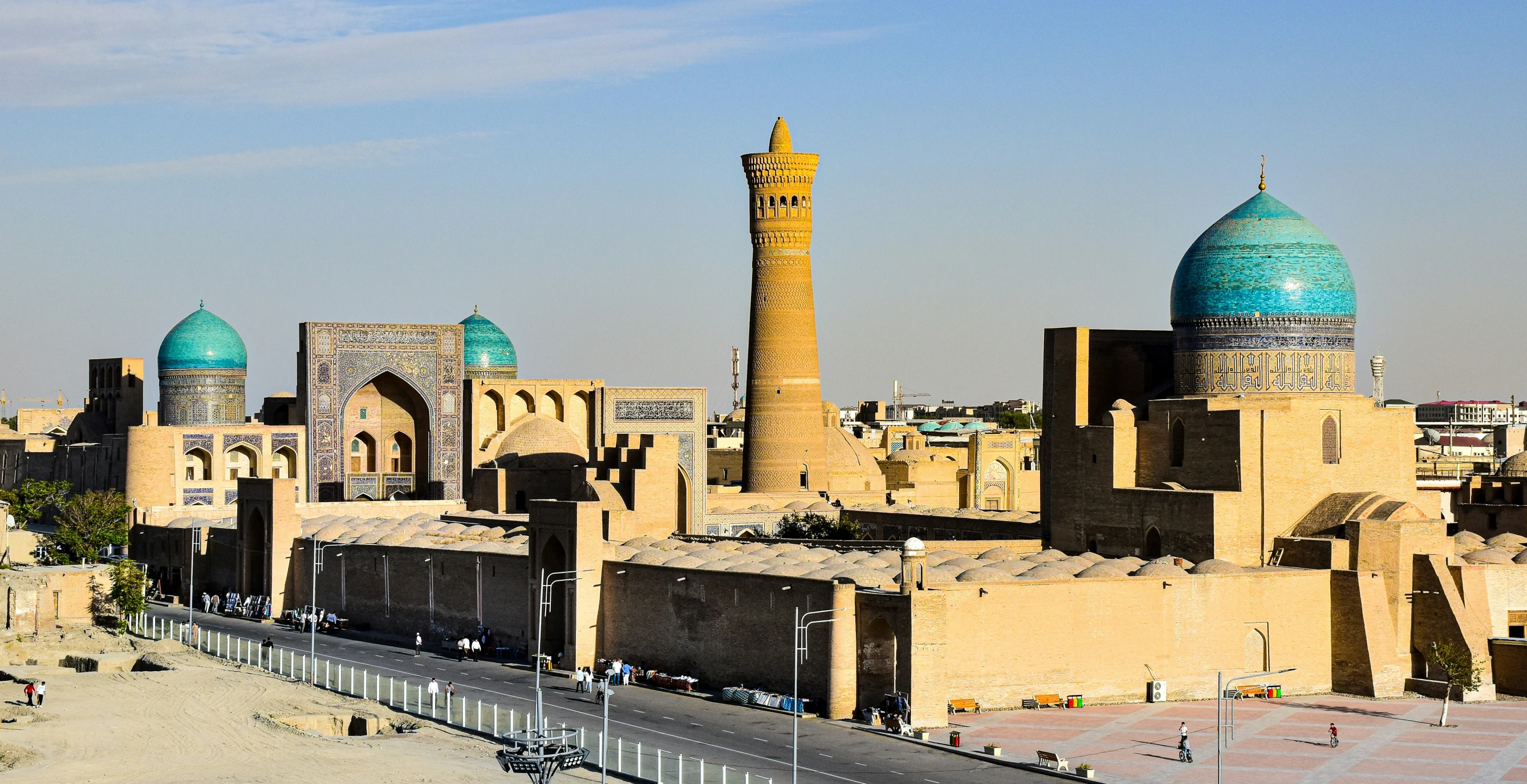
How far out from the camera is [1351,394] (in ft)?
114

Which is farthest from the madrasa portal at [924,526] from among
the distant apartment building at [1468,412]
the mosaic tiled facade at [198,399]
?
the distant apartment building at [1468,412]

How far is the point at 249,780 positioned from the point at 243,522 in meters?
20.2

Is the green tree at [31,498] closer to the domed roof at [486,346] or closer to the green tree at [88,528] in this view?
the green tree at [88,528]

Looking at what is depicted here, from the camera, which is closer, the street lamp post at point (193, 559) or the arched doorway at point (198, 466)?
the street lamp post at point (193, 559)

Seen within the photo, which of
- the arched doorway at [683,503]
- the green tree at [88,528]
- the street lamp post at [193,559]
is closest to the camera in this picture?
the street lamp post at [193,559]

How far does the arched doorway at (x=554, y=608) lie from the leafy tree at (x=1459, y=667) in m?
13.9

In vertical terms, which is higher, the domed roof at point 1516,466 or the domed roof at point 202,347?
the domed roof at point 202,347

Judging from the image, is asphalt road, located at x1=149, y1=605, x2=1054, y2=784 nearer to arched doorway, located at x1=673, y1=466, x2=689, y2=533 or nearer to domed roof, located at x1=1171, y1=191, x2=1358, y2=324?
domed roof, located at x1=1171, y1=191, x2=1358, y2=324

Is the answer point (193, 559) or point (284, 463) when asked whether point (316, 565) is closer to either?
point (193, 559)

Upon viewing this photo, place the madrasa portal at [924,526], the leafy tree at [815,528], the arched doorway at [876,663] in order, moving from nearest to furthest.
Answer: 1. the arched doorway at [876,663]
2. the madrasa portal at [924,526]
3. the leafy tree at [815,528]

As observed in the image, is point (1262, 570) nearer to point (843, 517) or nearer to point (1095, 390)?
point (1095, 390)

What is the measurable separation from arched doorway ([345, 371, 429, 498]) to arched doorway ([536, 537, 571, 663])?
18339 mm

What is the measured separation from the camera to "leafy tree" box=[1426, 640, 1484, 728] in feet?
97.7

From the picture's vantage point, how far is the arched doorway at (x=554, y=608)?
34125 millimetres
